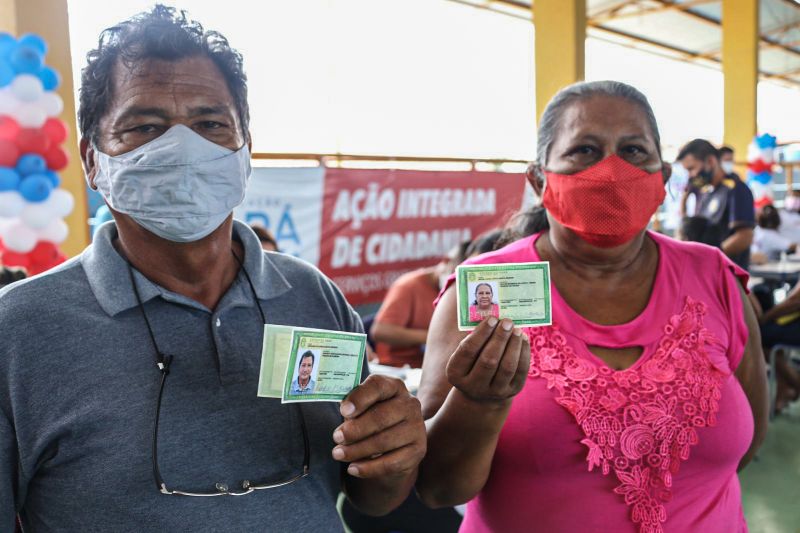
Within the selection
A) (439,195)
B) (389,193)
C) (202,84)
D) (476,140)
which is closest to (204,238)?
(202,84)

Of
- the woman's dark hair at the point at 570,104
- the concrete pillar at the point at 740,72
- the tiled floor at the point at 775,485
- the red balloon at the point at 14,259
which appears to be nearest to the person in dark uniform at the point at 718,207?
the tiled floor at the point at 775,485

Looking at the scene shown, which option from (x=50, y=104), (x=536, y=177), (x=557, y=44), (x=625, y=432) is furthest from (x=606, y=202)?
(x=557, y=44)

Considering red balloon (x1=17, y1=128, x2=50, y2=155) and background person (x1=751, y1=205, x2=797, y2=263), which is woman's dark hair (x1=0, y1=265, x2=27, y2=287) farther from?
background person (x1=751, y1=205, x2=797, y2=263)

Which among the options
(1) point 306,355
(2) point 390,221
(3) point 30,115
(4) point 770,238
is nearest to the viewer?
(1) point 306,355

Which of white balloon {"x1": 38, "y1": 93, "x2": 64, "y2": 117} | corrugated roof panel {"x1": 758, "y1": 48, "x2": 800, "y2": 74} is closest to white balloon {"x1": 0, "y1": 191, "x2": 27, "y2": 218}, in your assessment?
white balloon {"x1": 38, "y1": 93, "x2": 64, "y2": 117}

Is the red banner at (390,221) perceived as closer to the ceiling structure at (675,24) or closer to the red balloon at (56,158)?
the red balloon at (56,158)

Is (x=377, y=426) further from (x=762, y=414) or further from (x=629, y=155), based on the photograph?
(x=762, y=414)

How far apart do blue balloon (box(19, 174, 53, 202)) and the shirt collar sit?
2800 millimetres

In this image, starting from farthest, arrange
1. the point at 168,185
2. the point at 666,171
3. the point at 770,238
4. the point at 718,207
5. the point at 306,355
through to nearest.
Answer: the point at 770,238
the point at 718,207
the point at 666,171
the point at 168,185
the point at 306,355

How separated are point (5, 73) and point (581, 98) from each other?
10.6 ft

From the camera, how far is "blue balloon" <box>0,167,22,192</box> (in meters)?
3.40

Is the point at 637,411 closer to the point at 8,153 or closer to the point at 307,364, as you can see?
the point at 307,364

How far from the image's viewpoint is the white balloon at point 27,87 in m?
3.37

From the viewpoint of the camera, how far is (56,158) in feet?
11.8
